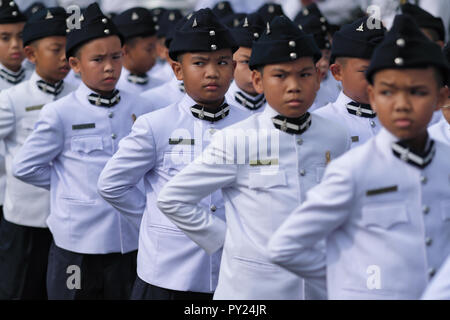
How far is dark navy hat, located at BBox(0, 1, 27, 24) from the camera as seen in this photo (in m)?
8.15

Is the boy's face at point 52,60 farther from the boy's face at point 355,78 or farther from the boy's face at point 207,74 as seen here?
the boy's face at point 355,78

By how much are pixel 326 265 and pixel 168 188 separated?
0.94 metres

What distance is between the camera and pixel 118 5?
18.2m

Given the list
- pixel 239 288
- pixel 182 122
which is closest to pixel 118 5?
pixel 182 122

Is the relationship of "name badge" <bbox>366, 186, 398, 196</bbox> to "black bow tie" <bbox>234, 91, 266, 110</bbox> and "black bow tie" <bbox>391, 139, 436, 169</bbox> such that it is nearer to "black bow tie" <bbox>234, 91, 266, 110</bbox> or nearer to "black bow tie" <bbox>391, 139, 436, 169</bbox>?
"black bow tie" <bbox>391, 139, 436, 169</bbox>

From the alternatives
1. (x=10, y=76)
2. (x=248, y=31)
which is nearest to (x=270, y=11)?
(x=248, y=31)

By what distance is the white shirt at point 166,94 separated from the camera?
7.43 m

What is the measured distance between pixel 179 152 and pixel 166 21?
5.53 m

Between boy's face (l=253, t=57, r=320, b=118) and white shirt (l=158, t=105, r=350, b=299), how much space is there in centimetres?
8

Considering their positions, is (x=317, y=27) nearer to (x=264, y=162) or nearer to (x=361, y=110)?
(x=361, y=110)

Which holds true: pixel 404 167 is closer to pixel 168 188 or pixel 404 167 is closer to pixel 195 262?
pixel 168 188

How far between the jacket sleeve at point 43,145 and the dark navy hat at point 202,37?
109 centimetres

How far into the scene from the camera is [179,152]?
17.0 feet


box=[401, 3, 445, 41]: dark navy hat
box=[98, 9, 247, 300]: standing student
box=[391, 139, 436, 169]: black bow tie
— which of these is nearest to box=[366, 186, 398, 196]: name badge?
box=[391, 139, 436, 169]: black bow tie
